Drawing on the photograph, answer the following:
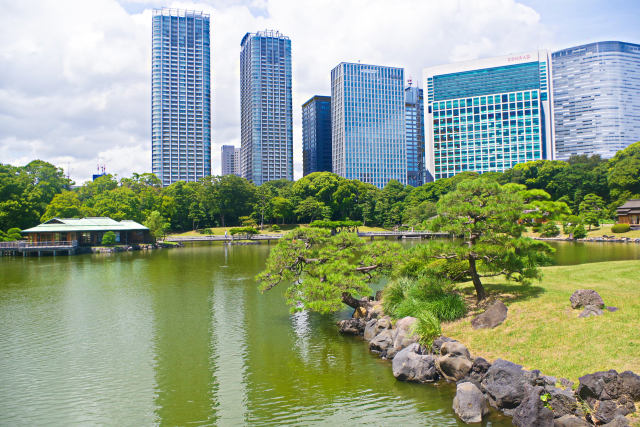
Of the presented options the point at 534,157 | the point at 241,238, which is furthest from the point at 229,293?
the point at 534,157

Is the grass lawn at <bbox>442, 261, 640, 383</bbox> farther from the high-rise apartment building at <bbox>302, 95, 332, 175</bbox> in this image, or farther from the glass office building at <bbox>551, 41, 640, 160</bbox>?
the glass office building at <bbox>551, 41, 640, 160</bbox>

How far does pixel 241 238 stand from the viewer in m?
79.2

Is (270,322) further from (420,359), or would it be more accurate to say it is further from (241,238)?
(241,238)

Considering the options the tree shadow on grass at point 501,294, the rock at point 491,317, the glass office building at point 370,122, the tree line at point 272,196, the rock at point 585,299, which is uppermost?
the glass office building at point 370,122

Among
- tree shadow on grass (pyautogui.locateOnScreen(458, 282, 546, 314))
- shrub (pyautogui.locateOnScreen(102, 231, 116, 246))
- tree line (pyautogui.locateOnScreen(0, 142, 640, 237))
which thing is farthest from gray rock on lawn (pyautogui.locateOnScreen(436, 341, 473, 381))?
shrub (pyautogui.locateOnScreen(102, 231, 116, 246))

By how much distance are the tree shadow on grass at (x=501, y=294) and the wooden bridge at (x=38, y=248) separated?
56112 millimetres

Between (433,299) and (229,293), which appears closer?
(433,299)

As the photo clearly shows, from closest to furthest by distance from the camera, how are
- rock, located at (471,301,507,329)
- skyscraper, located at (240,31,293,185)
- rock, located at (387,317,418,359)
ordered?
1. rock, located at (387,317,418,359)
2. rock, located at (471,301,507,329)
3. skyscraper, located at (240,31,293,185)

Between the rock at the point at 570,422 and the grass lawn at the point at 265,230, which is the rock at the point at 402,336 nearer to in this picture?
the rock at the point at 570,422

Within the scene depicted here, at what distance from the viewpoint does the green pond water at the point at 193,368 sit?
10.5m

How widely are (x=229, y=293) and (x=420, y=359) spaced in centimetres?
1589

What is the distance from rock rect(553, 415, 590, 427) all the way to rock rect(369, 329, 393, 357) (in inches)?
238

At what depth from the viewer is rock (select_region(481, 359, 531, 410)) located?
9.96 m

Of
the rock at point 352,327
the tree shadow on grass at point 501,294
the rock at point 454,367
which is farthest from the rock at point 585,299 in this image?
the rock at point 352,327
